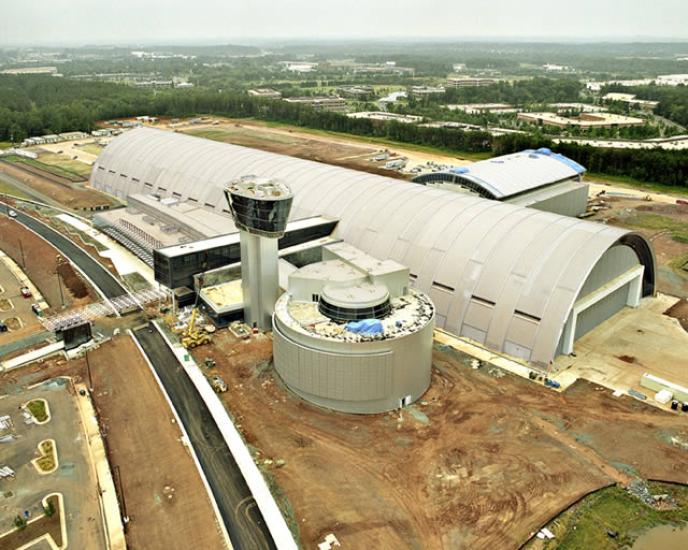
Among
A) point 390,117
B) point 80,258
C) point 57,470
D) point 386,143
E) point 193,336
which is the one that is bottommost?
point 57,470

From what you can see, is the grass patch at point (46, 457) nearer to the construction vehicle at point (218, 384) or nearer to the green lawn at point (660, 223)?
the construction vehicle at point (218, 384)

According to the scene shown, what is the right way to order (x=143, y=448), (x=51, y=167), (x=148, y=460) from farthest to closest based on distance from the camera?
(x=51, y=167)
(x=143, y=448)
(x=148, y=460)

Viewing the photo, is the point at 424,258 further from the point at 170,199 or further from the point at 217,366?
the point at 170,199

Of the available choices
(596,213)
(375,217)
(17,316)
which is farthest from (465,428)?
(596,213)

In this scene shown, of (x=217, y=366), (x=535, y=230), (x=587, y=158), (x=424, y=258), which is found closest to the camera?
(x=217, y=366)

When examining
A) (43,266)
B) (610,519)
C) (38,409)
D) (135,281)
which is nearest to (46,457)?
(38,409)

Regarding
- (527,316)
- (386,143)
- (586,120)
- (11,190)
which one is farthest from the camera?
(586,120)

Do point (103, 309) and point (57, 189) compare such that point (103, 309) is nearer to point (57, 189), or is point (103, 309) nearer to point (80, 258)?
point (80, 258)

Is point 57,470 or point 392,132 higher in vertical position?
point 392,132
